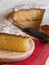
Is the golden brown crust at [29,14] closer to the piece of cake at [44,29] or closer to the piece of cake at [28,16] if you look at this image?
the piece of cake at [28,16]

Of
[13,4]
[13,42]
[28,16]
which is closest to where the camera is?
[13,42]

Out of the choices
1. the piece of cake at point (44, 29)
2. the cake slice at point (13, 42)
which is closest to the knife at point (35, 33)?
the piece of cake at point (44, 29)

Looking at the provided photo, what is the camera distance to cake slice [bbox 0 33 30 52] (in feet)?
4.75

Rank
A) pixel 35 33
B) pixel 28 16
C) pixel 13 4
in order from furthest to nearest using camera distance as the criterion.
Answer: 1. pixel 13 4
2. pixel 28 16
3. pixel 35 33

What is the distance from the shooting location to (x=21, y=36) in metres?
1.44

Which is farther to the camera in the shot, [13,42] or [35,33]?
[35,33]

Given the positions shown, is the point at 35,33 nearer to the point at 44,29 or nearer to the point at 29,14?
the point at 44,29

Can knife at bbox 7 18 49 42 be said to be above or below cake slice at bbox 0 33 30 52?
below

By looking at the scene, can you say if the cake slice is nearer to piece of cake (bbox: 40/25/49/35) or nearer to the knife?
the knife

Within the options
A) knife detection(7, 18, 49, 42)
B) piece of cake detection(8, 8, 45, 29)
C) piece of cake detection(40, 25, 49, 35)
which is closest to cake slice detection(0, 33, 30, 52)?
knife detection(7, 18, 49, 42)

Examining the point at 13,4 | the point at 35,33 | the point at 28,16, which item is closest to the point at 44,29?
the point at 35,33

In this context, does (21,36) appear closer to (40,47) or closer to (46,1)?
(40,47)

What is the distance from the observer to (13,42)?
1.47 m

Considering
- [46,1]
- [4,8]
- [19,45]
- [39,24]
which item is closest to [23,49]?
[19,45]
